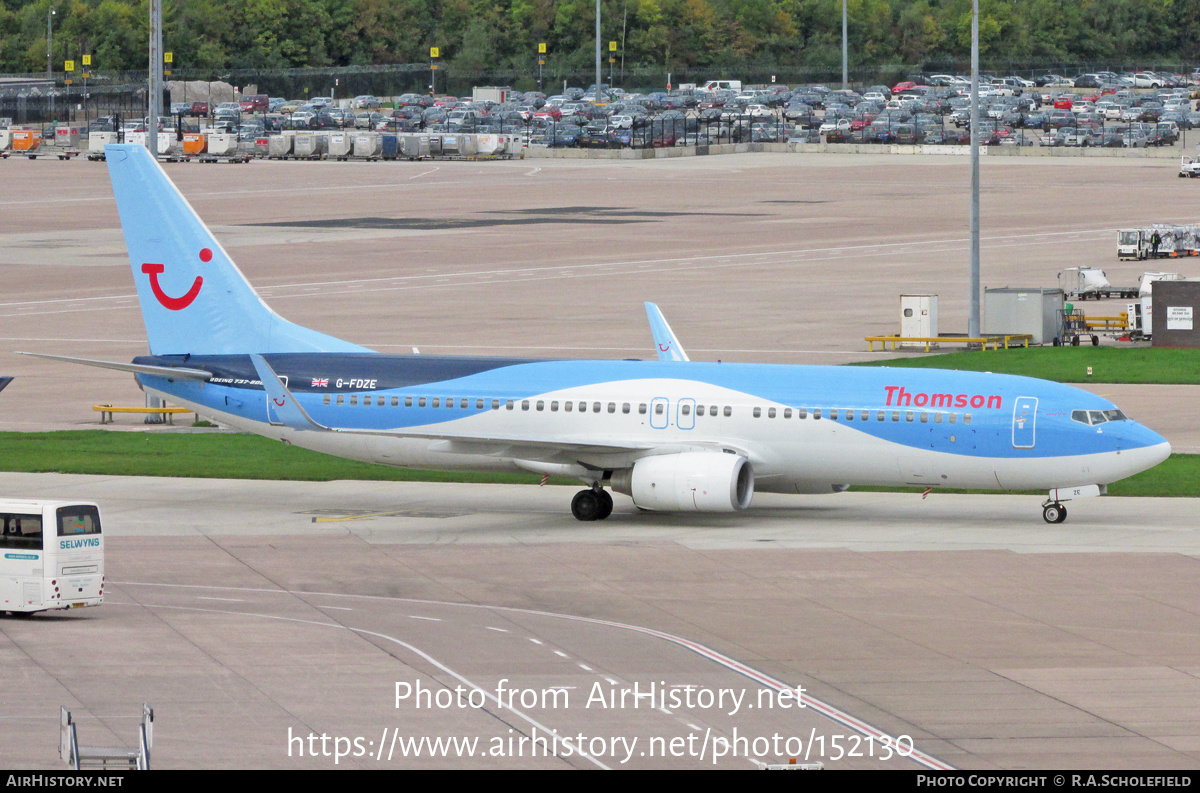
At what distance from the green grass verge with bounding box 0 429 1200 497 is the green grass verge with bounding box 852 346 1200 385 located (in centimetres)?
1533

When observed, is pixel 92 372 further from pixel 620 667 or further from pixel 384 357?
pixel 620 667

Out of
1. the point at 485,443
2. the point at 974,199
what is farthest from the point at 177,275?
the point at 974,199

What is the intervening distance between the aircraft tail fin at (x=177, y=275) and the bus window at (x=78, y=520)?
14116mm

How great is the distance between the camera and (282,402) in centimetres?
4366

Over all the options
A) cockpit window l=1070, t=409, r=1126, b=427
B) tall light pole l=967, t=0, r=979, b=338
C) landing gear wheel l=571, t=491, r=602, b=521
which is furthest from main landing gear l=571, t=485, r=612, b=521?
tall light pole l=967, t=0, r=979, b=338

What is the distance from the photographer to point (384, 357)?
45938 mm

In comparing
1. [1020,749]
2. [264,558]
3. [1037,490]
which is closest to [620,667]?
[1020,749]

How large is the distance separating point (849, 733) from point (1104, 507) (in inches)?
852

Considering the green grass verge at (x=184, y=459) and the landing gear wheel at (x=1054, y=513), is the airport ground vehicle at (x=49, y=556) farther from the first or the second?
the landing gear wheel at (x=1054, y=513)

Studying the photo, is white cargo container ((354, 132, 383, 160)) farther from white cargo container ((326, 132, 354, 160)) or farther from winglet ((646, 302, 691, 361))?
winglet ((646, 302, 691, 361))

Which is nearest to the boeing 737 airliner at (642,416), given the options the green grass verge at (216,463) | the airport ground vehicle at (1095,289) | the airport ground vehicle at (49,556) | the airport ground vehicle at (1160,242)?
the green grass verge at (216,463)

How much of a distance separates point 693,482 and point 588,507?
317cm

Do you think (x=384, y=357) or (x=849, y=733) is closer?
(x=849, y=733)

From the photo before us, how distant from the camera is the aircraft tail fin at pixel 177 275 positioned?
47312 mm
